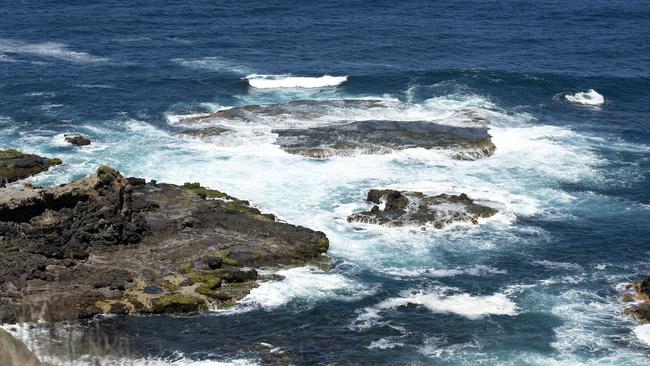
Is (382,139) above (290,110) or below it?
below

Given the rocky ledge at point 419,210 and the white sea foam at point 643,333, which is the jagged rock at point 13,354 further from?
the rocky ledge at point 419,210

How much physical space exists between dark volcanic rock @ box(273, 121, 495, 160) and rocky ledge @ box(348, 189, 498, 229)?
1330cm

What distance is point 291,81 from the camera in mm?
120688

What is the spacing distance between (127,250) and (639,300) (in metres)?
35.2

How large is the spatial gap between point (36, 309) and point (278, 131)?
4378 cm

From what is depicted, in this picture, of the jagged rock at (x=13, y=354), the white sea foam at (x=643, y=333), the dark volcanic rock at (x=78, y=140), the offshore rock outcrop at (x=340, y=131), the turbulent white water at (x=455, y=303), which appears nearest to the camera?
the jagged rock at (x=13, y=354)

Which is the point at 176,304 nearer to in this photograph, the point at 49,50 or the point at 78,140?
the point at 78,140

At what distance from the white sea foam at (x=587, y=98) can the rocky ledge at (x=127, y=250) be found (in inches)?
2060

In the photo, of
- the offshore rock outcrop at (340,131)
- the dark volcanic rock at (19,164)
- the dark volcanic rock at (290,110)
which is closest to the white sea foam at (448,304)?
the offshore rock outcrop at (340,131)

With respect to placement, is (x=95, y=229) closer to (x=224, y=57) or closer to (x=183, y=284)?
(x=183, y=284)

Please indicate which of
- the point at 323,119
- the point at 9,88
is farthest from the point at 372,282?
the point at 9,88

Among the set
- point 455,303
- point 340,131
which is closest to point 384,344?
point 455,303

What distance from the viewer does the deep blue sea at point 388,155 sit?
6003cm

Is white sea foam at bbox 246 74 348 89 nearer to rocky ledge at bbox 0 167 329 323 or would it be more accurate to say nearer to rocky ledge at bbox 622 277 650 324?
rocky ledge at bbox 0 167 329 323
